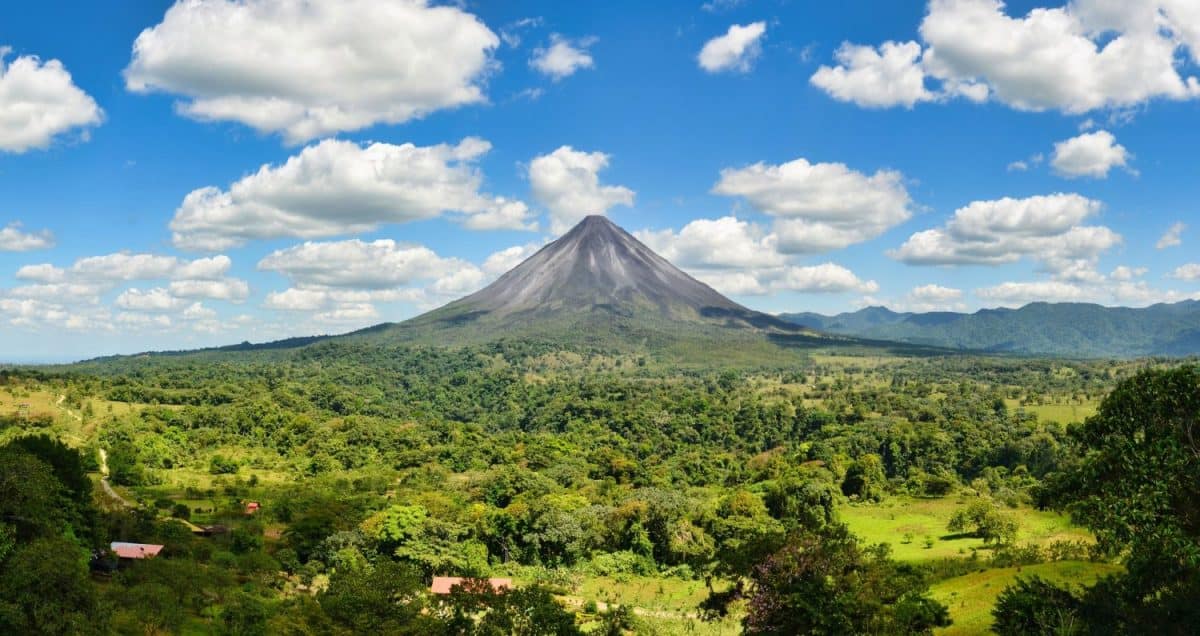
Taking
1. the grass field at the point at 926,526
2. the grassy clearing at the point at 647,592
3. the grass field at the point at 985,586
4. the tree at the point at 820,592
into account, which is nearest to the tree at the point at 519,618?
the tree at the point at 820,592

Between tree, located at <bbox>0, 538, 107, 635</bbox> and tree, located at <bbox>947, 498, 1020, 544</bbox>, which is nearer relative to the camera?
tree, located at <bbox>0, 538, 107, 635</bbox>

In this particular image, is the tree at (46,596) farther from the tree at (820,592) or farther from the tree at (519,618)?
the tree at (820,592)

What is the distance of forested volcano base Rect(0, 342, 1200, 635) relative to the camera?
1908 cm

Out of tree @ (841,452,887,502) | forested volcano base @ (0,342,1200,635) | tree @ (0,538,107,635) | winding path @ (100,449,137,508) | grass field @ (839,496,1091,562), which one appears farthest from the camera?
tree @ (841,452,887,502)

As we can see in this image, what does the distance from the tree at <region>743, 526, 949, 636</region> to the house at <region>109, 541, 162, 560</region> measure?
2891cm

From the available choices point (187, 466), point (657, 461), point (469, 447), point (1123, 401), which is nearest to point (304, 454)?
point (187, 466)

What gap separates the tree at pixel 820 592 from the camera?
19625mm

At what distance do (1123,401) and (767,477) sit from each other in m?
54.2

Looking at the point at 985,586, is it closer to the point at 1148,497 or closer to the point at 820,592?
the point at 820,592

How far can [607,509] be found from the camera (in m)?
51.4

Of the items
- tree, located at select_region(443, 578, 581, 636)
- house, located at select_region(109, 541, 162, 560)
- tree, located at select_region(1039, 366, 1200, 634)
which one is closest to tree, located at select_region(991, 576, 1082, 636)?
tree, located at select_region(1039, 366, 1200, 634)

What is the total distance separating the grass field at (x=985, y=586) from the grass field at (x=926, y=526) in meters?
7.90

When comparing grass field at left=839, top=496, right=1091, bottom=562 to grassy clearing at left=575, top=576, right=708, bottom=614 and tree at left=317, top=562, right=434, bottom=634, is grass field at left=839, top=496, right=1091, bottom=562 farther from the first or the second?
tree at left=317, top=562, right=434, bottom=634

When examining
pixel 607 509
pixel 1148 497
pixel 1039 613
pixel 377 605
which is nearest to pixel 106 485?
pixel 607 509
